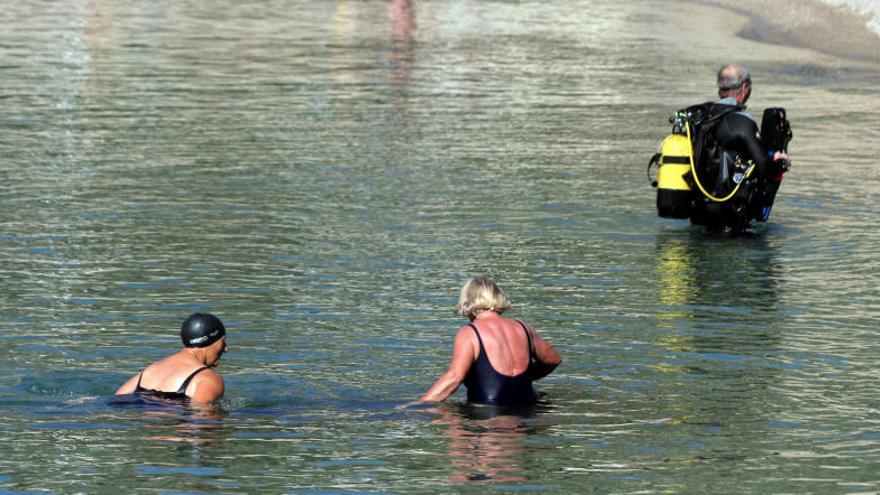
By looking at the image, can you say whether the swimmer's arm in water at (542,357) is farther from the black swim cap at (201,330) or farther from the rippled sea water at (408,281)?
the black swim cap at (201,330)

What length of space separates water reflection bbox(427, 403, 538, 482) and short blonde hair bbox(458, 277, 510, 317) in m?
0.74

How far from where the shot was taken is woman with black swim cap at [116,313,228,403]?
12398mm

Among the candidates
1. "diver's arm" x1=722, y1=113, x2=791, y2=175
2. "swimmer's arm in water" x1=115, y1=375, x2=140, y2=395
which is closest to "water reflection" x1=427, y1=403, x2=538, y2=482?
"swimmer's arm in water" x1=115, y1=375, x2=140, y2=395

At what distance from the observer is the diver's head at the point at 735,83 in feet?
62.3

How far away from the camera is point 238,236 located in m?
19.7

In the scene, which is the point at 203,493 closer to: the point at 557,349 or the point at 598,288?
the point at 557,349

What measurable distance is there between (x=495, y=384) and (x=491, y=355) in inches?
9.4

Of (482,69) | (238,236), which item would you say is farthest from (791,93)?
(238,236)

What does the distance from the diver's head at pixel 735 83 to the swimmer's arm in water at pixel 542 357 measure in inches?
283

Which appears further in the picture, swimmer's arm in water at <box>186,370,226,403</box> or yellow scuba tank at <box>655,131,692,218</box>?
yellow scuba tank at <box>655,131,692,218</box>

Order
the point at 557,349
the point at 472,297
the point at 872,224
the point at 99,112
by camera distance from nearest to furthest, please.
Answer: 1. the point at 472,297
2. the point at 557,349
3. the point at 872,224
4. the point at 99,112

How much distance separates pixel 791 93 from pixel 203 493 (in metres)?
25.4

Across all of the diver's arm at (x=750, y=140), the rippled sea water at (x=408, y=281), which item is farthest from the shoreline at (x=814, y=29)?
the diver's arm at (x=750, y=140)

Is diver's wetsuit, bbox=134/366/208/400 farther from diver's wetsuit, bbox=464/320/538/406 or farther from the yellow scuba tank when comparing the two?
the yellow scuba tank
